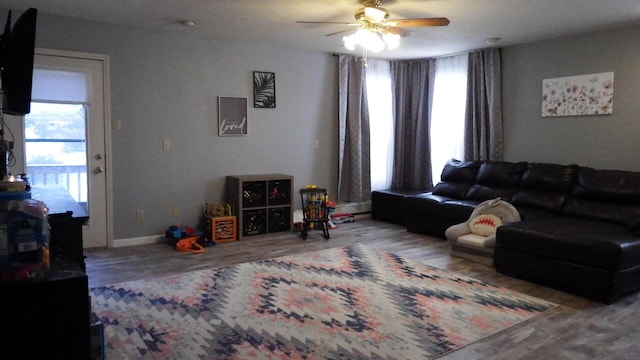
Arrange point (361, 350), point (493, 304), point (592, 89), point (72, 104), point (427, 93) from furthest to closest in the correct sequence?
point (427, 93)
point (592, 89)
point (72, 104)
point (493, 304)
point (361, 350)

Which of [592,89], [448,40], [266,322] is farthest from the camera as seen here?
[448,40]

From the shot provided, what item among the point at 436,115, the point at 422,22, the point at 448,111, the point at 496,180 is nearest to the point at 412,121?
the point at 436,115

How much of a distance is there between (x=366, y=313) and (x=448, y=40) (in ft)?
11.9

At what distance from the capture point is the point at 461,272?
4156 millimetres

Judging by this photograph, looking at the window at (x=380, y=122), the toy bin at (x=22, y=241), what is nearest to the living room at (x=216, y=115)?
the window at (x=380, y=122)

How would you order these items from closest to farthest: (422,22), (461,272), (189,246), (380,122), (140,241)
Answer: (422,22) < (461,272) < (189,246) < (140,241) < (380,122)

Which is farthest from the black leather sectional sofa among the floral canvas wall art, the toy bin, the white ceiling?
the toy bin

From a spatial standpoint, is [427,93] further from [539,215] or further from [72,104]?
[72,104]

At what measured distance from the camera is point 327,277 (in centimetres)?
393

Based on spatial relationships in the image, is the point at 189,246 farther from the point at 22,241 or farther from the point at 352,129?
the point at 22,241

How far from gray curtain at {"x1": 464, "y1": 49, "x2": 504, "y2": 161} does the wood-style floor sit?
58.5 inches

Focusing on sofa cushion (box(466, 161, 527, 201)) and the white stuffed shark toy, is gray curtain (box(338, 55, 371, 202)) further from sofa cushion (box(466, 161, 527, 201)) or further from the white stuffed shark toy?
the white stuffed shark toy

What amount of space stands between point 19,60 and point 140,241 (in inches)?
128

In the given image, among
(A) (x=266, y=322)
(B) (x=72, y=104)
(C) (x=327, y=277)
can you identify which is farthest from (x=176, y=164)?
(A) (x=266, y=322)
